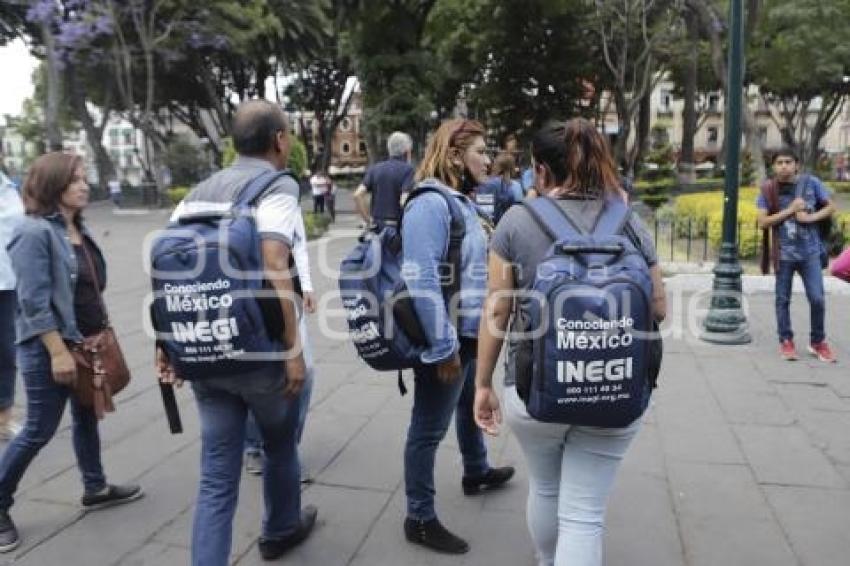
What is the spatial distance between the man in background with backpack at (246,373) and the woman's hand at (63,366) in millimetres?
827

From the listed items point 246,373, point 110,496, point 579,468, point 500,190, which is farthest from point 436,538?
point 500,190

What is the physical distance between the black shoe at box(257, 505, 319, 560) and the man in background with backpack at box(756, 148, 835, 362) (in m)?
4.23

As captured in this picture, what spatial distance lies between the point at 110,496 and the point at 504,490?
1.82 metres

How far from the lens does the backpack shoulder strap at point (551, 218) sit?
2.08 metres

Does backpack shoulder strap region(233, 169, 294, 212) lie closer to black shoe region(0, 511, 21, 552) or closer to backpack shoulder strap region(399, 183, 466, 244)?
backpack shoulder strap region(399, 183, 466, 244)

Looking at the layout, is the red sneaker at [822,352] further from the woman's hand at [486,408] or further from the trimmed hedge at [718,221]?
the woman's hand at [486,408]

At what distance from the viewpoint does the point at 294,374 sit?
244 cm

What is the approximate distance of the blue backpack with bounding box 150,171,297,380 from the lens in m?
2.19

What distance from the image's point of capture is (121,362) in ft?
11.0

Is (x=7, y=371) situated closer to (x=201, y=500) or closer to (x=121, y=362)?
(x=121, y=362)

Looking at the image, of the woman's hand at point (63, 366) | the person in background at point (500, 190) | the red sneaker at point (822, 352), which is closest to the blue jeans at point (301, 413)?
the woman's hand at point (63, 366)

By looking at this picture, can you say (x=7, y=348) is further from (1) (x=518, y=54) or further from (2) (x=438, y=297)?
(1) (x=518, y=54)

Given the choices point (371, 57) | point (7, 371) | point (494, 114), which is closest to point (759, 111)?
point (494, 114)

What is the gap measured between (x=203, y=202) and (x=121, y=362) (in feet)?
4.42
